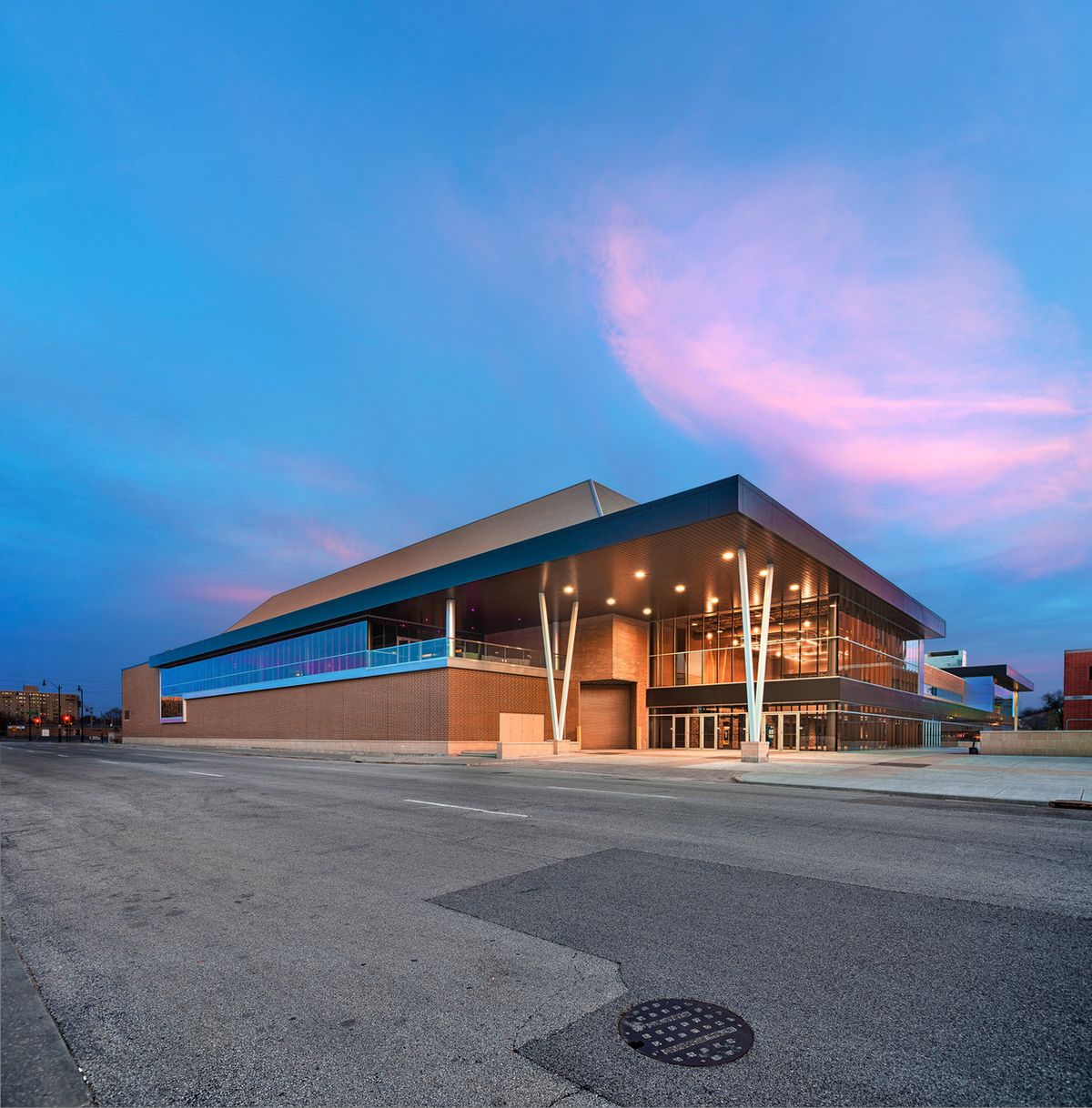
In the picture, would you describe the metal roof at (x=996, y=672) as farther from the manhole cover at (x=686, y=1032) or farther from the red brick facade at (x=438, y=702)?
the manhole cover at (x=686, y=1032)

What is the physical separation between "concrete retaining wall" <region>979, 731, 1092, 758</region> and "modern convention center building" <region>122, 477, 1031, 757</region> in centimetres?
664

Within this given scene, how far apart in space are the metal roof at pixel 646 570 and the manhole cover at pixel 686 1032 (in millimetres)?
20061

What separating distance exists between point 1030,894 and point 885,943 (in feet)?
7.98

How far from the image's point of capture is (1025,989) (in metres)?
4.17

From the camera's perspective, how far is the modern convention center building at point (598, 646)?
1224 inches

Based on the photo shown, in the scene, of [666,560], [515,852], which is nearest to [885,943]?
[515,852]

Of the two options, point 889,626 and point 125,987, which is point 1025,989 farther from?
point 889,626

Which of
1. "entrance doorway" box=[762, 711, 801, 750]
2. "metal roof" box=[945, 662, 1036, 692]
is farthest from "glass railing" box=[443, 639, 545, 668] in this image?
"metal roof" box=[945, 662, 1036, 692]

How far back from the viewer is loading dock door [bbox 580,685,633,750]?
44719mm

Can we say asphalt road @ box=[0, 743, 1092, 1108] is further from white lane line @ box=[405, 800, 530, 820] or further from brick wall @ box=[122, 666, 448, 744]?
brick wall @ box=[122, 666, 448, 744]

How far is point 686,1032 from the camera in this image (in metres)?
3.64

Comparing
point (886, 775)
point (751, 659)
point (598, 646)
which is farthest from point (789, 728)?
point (886, 775)

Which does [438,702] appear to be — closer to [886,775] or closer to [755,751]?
[755,751]

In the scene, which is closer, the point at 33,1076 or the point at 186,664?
the point at 33,1076
